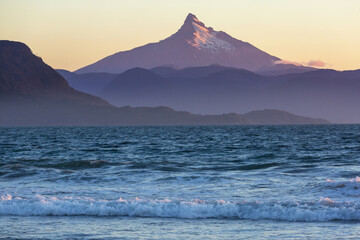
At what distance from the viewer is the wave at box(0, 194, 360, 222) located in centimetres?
1989

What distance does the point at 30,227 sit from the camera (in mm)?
18547

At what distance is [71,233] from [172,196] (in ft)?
25.3

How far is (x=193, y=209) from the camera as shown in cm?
2081

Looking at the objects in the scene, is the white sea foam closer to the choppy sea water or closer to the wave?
the choppy sea water

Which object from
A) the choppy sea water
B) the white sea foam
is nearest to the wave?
the choppy sea water

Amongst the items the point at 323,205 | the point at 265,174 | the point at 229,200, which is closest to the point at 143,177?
the point at 265,174

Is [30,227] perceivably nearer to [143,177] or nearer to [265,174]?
[143,177]

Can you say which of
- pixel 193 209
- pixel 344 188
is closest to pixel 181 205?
pixel 193 209

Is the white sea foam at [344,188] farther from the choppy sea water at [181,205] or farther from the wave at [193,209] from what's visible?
the wave at [193,209]

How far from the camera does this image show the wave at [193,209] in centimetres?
1989

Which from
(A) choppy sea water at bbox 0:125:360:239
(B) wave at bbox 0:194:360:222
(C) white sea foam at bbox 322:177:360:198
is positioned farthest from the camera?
(C) white sea foam at bbox 322:177:360:198

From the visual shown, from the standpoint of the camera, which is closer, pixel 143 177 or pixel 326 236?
pixel 326 236

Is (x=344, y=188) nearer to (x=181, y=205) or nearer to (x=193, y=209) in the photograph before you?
(x=193, y=209)

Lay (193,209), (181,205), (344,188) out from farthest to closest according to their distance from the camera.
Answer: (344,188) → (181,205) → (193,209)
